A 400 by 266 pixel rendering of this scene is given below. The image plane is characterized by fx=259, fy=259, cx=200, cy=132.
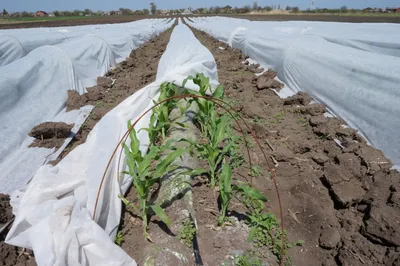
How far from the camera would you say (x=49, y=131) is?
3.02 m

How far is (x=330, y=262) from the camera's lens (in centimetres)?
164

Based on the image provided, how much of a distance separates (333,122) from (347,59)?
2.90ft

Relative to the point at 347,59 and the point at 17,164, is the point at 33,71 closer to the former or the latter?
the point at 17,164

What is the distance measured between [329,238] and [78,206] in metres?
1.64

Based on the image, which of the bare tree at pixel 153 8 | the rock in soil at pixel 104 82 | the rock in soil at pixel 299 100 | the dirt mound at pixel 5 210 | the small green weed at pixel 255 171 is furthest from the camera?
the bare tree at pixel 153 8

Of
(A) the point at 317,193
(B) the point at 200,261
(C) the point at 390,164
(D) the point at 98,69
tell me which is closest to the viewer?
(B) the point at 200,261

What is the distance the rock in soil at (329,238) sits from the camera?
1.73 metres

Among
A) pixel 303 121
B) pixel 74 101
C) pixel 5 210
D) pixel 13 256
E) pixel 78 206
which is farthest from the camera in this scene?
pixel 74 101

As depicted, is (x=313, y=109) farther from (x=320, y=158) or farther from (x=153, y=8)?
(x=153, y=8)

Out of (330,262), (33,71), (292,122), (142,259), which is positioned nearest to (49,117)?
(33,71)

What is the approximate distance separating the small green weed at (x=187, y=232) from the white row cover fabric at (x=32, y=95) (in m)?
1.68

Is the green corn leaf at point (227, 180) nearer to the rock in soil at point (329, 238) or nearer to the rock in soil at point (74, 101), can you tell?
the rock in soil at point (329, 238)

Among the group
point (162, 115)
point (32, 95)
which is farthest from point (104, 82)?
point (162, 115)

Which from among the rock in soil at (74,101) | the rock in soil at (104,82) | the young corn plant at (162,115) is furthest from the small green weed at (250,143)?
the rock in soil at (104,82)
